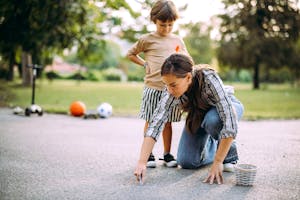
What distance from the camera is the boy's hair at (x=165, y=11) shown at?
147 inches

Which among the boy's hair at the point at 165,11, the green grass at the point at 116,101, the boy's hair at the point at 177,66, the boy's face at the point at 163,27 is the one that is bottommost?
the green grass at the point at 116,101

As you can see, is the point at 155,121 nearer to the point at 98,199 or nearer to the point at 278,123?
the point at 98,199

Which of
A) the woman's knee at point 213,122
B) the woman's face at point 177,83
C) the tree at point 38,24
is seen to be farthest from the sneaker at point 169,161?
the tree at point 38,24

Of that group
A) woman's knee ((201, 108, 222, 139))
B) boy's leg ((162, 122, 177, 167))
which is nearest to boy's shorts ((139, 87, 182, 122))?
boy's leg ((162, 122, 177, 167))

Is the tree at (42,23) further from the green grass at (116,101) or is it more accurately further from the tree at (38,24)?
the green grass at (116,101)

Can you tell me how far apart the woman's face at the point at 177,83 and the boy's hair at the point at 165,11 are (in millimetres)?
869

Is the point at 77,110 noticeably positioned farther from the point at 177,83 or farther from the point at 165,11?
the point at 177,83

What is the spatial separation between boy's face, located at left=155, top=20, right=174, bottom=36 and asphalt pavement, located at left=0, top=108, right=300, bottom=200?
1.26m

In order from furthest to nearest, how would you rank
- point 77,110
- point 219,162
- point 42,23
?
1. point 42,23
2. point 77,110
3. point 219,162

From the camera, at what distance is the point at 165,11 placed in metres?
3.73

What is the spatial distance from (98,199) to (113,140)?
8.23 ft

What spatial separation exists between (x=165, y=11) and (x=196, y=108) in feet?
3.09

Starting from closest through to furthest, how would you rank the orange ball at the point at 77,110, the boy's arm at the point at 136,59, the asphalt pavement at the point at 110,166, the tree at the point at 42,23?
the asphalt pavement at the point at 110,166 → the boy's arm at the point at 136,59 → the orange ball at the point at 77,110 → the tree at the point at 42,23

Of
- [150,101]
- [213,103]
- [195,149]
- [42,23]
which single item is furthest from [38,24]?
[213,103]
